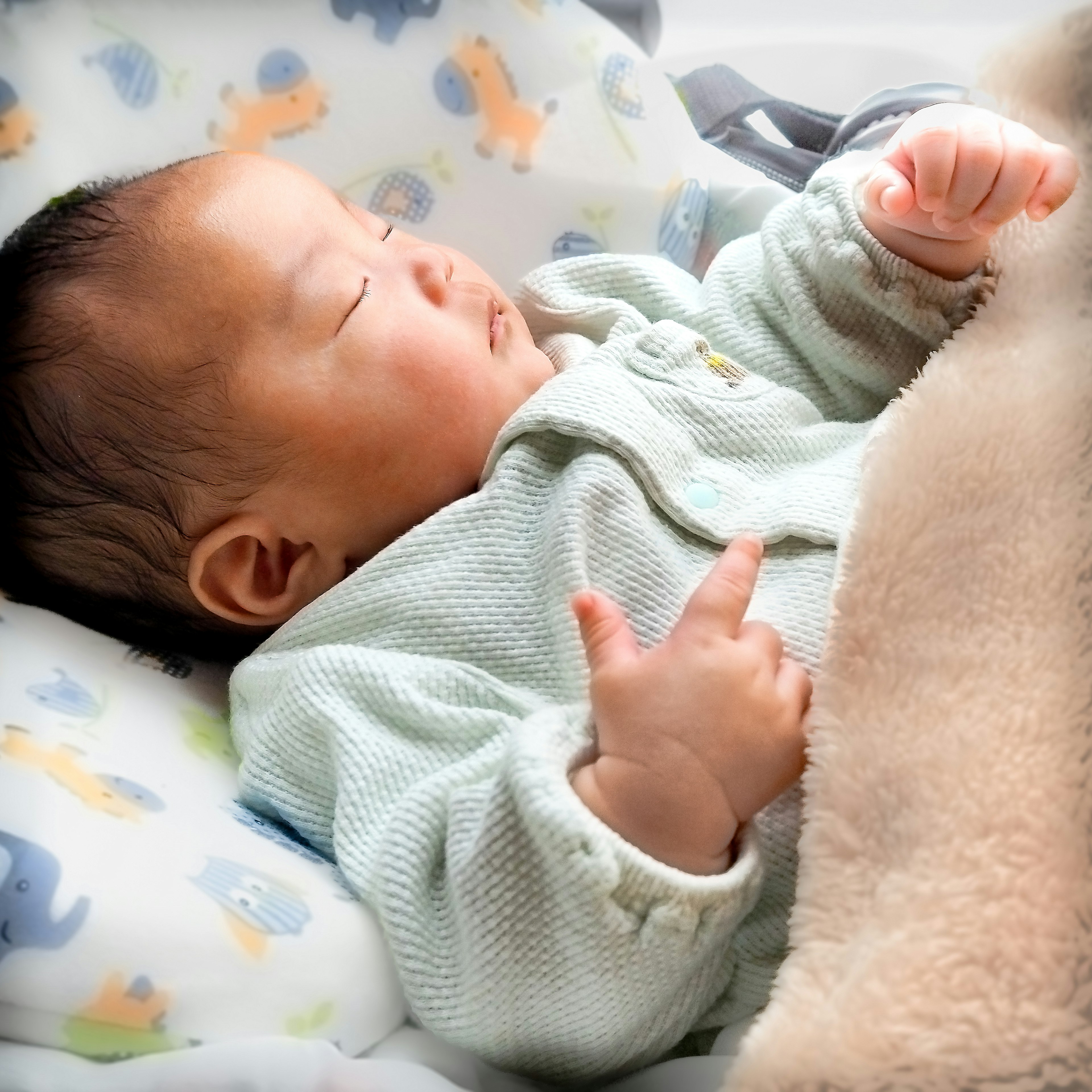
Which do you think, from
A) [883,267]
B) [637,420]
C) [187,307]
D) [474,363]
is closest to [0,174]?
[187,307]

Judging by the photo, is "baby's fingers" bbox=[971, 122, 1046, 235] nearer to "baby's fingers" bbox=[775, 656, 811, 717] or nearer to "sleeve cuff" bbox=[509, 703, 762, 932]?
"baby's fingers" bbox=[775, 656, 811, 717]

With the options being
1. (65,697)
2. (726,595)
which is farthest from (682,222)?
(65,697)

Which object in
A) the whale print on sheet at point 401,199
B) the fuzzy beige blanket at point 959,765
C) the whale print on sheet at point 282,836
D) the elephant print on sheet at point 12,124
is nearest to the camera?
the fuzzy beige blanket at point 959,765

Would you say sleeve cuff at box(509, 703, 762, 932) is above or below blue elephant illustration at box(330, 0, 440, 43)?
below

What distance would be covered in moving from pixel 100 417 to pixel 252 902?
1.13 ft

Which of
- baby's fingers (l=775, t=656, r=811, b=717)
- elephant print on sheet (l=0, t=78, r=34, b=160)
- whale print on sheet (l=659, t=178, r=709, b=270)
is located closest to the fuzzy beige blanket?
baby's fingers (l=775, t=656, r=811, b=717)

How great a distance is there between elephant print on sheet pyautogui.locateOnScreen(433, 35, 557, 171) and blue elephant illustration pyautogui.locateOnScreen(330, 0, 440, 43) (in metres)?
0.05

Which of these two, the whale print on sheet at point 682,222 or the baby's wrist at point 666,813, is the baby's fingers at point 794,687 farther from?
the whale print on sheet at point 682,222

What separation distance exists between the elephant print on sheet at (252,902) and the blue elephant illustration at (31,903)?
2.8 inches

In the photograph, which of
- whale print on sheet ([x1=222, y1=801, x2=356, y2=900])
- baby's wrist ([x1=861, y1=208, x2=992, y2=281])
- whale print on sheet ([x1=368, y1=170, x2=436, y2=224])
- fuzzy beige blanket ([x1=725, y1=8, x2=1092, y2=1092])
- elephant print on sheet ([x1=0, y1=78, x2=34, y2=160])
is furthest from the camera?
whale print on sheet ([x1=368, y1=170, x2=436, y2=224])

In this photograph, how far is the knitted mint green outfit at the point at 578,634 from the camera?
628 millimetres

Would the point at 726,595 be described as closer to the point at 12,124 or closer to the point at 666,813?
the point at 666,813

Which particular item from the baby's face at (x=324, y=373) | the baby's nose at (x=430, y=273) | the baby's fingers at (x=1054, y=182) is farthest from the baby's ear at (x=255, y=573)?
the baby's fingers at (x=1054, y=182)

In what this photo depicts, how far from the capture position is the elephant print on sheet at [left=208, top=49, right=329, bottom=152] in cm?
109
